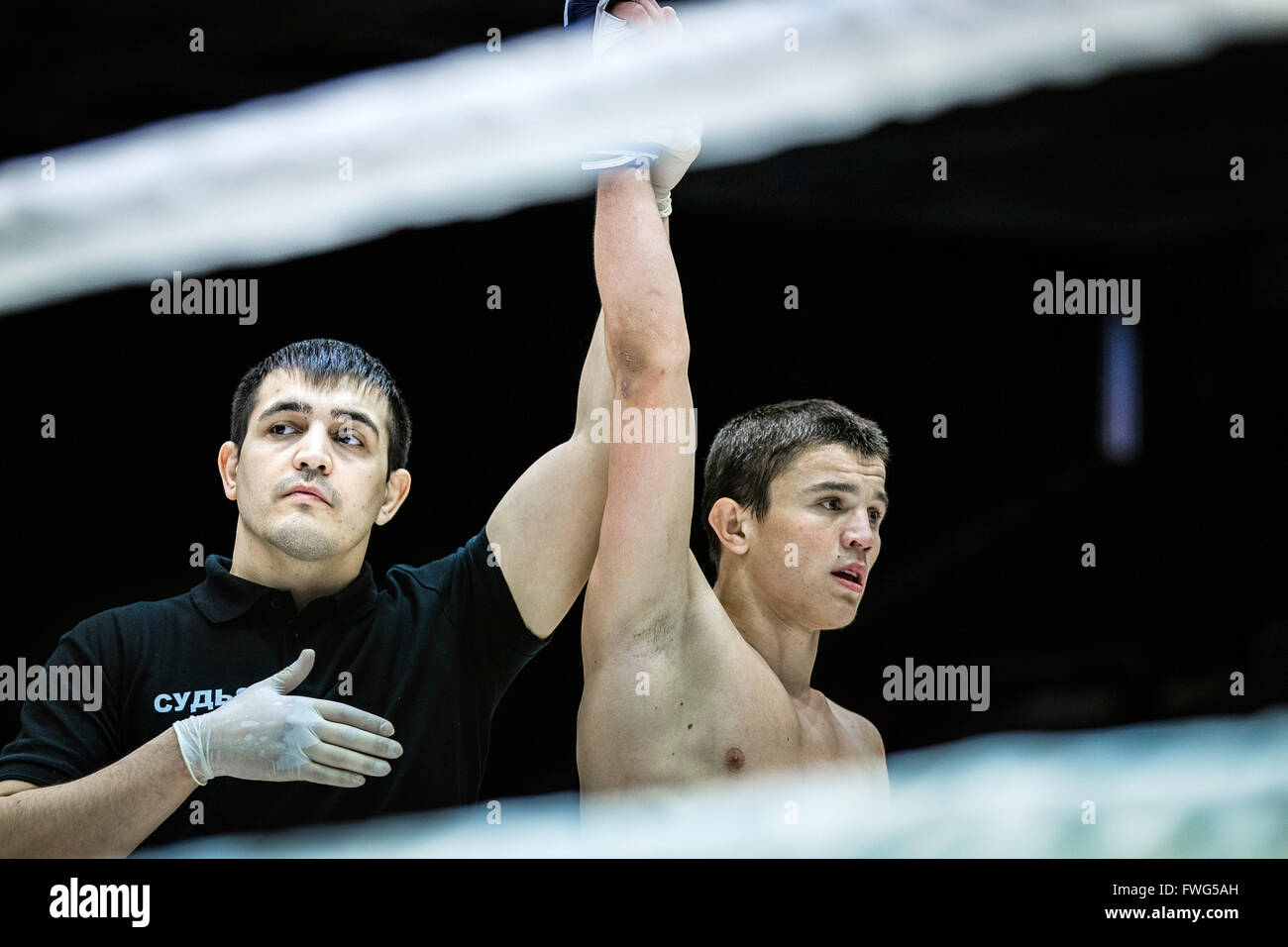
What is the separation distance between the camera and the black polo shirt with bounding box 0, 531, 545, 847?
3.68 m

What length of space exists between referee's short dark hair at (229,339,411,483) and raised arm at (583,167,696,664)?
2.10ft

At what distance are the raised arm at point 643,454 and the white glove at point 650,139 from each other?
0.08 m

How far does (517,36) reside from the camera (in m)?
4.00

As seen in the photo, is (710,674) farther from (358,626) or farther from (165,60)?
(165,60)

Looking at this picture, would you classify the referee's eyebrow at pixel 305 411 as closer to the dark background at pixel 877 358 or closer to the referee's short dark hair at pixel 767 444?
the dark background at pixel 877 358

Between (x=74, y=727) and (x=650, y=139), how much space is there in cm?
228

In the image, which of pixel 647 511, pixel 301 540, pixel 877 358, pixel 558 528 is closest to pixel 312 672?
pixel 301 540

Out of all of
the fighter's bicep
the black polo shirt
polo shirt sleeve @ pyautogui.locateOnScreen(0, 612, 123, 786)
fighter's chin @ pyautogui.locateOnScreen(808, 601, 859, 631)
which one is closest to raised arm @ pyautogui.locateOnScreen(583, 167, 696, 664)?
the fighter's bicep

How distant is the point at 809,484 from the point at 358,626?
1.34 m

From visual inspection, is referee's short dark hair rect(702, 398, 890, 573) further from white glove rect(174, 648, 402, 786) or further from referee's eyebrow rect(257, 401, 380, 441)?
white glove rect(174, 648, 402, 786)

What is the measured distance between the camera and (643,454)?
144 inches

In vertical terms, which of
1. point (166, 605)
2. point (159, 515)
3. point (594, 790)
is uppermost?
point (159, 515)

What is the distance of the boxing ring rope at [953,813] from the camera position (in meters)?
3.72
